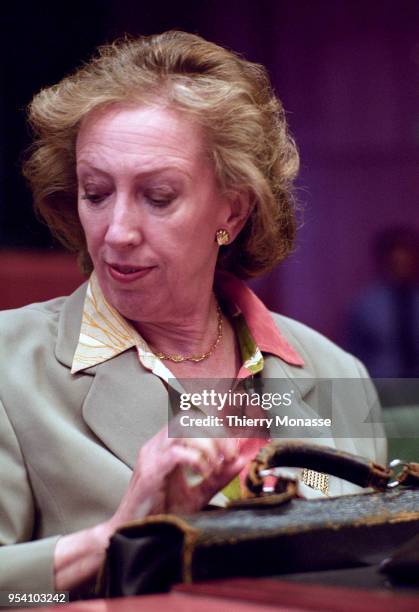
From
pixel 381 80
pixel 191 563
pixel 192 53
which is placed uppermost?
pixel 381 80

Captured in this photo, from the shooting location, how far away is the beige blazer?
4.93 ft

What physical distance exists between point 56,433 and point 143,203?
16.7 inches

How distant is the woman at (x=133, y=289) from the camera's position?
1540mm

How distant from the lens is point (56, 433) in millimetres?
1560

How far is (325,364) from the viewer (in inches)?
83.3

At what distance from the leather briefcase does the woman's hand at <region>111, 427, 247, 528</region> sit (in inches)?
2.2

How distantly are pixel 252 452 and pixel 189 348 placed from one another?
35cm

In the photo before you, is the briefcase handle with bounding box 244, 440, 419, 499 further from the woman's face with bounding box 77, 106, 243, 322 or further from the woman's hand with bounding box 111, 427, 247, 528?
the woman's face with bounding box 77, 106, 243, 322

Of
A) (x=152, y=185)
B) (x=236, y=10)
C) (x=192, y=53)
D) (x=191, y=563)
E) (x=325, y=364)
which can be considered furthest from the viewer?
(x=236, y=10)

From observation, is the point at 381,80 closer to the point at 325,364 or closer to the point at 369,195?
the point at 369,195

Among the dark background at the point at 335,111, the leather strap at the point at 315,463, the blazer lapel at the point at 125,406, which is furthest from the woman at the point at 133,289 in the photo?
the dark background at the point at 335,111

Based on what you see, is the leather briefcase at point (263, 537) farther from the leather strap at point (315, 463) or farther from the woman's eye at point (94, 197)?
the woman's eye at point (94, 197)

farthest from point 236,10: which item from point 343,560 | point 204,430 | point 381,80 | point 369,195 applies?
point 343,560

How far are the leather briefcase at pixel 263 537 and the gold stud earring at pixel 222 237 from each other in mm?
789
